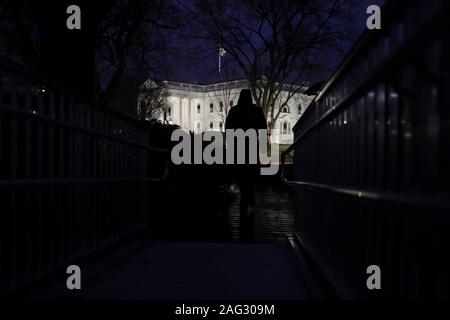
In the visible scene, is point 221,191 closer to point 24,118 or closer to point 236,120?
point 236,120

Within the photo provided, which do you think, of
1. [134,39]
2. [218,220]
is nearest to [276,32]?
[134,39]

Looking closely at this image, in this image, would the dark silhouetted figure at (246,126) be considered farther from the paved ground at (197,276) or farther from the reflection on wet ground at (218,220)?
the paved ground at (197,276)

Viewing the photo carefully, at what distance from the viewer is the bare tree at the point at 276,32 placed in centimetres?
2411

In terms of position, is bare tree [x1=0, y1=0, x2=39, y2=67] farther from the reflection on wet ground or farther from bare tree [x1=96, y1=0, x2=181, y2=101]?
the reflection on wet ground

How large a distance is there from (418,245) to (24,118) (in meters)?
2.47

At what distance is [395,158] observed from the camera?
7.34 feet

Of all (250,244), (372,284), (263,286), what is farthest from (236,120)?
(372,284)

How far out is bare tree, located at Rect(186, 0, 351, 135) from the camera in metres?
24.1

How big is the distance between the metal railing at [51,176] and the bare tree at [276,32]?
19157 mm

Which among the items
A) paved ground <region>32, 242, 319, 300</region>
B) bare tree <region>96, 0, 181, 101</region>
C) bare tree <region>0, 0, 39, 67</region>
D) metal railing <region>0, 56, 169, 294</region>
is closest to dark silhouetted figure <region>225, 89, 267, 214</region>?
paved ground <region>32, 242, 319, 300</region>

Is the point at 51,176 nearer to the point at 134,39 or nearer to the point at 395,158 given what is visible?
the point at 395,158

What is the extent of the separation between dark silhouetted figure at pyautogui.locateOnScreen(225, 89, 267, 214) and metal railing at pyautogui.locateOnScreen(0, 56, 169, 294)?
3326mm

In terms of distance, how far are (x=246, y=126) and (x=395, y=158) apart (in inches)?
252
